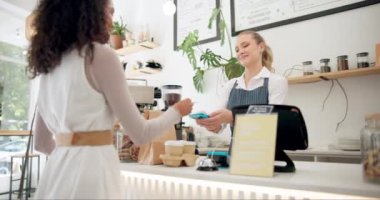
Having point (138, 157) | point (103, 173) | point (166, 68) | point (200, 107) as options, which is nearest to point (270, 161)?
point (103, 173)

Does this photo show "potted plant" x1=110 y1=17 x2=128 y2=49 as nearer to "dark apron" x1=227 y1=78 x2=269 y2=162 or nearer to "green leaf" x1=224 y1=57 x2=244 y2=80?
"green leaf" x1=224 y1=57 x2=244 y2=80

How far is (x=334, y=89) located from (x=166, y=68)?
2178 mm

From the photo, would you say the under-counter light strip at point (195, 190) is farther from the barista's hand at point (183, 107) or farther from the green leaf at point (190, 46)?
the green leaf at point (190, 46)

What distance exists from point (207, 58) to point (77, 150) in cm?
263

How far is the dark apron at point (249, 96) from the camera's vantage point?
2062mm

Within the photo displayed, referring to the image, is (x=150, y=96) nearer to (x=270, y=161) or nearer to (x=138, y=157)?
(x=138, y=157)

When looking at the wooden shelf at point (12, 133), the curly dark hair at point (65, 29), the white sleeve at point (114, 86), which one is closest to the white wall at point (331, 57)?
the white sleeve at point (114, 86)

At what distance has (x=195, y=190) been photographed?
48.1 inches

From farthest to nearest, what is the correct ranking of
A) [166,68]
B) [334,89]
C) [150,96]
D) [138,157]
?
[166,68] < [334,89] < [150,96] < [138,157]

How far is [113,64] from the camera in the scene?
0.93m

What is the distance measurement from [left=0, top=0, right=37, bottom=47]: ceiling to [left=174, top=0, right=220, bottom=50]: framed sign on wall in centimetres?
219

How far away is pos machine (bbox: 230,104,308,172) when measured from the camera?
119 cm

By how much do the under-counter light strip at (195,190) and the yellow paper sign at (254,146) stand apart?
6cm

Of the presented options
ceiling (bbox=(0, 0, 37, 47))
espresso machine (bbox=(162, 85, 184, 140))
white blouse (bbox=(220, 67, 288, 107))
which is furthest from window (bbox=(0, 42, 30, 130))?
espresso machine (bbox=(162, 85, 184, 140))
